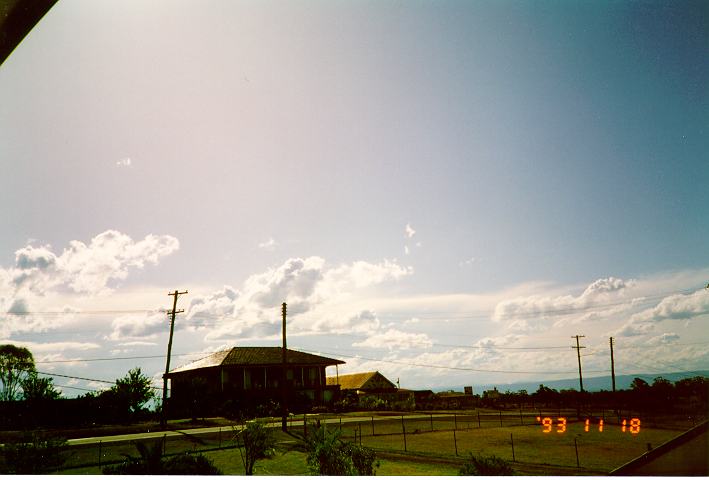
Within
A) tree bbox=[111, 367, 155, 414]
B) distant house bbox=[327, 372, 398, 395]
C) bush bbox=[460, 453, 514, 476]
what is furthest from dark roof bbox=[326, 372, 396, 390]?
bush bbox=[460, 453, 514, 476]

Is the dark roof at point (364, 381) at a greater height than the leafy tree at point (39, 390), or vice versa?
the leafy tree at point (39, 390)

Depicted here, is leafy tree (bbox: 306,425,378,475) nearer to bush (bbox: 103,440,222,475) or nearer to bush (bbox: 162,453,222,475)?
bush (bbox: 162,453,222,475)

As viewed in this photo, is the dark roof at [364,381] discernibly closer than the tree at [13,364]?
No

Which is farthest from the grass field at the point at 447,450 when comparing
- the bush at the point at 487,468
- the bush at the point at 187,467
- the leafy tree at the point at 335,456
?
the bush at the point at 487,468

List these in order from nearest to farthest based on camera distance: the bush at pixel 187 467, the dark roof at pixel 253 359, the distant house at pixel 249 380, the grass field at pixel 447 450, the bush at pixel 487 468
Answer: the bush at pixel 187 467 → the bush at pixel 487 468 → the grass field at pixel 447 450 → the distant house at pixel 249 380 → the dark roof at pixel 253 359

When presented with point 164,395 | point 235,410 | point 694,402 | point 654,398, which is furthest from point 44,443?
point 235,410

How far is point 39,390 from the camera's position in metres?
30.7

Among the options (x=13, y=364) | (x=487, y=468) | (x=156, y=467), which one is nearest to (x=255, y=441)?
(x=156, y=467)

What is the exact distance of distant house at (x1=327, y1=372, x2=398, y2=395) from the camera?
64.4 metres

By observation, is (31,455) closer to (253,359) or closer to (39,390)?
(39,390)

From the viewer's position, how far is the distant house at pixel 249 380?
128 ft

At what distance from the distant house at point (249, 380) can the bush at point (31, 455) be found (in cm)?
2982

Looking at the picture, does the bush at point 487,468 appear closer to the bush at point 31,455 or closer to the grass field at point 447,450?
the grass field at point 447,450

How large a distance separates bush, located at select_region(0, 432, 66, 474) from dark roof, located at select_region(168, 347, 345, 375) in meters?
35.7
